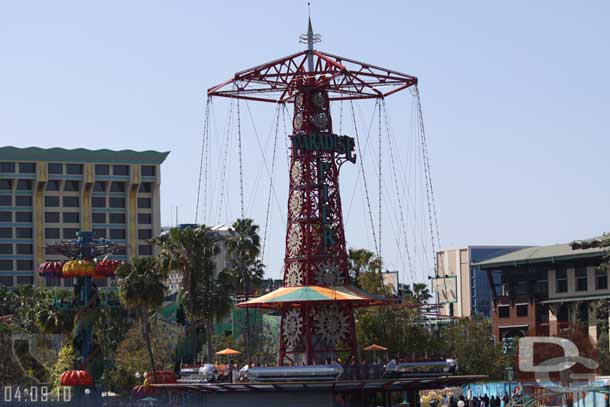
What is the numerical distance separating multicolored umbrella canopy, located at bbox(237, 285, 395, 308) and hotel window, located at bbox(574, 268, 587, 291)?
71426mm

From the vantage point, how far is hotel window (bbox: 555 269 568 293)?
15212 centimetres

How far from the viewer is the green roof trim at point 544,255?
488 feet

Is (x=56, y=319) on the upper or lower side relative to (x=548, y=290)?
lower

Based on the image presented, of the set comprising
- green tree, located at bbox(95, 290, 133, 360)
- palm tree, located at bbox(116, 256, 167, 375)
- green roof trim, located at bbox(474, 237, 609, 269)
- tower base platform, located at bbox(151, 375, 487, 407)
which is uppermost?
green roof trim, located at bbox(474, 237, 609, 269)

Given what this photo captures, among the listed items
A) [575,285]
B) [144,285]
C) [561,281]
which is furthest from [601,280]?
[144,285]

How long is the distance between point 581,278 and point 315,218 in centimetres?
7399

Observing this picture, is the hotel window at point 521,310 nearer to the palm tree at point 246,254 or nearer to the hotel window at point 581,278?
the hotel window at point 581,278

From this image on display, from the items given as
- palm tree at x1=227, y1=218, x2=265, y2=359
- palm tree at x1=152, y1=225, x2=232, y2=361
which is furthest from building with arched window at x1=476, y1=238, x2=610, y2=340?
palm tree at x1=152, y1=225, x2=232, y2=361

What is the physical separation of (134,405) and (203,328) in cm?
2293

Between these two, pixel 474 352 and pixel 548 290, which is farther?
pixel 548 290

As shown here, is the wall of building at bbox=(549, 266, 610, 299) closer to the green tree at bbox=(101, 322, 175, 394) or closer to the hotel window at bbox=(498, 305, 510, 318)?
the hotel window at bbox=(498, 305, 510, 318)

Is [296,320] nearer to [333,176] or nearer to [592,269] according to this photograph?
[333,176]

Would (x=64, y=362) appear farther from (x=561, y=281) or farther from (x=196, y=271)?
(x=561, y=281)

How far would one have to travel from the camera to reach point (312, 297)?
80250 mm
